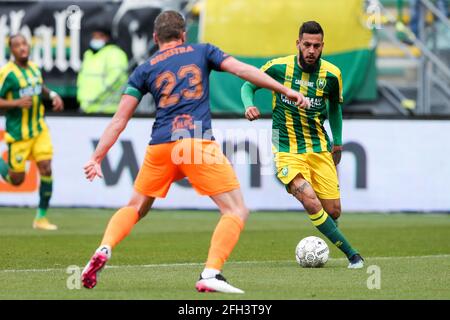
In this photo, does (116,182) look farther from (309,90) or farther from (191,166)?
(191,166)

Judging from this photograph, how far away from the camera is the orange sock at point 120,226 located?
855 cm

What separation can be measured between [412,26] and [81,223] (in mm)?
8130

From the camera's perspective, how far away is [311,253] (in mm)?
10703

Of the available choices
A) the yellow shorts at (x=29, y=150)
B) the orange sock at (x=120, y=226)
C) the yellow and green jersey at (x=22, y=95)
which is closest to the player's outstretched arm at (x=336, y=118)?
the orange sock at (x=120, y=226)

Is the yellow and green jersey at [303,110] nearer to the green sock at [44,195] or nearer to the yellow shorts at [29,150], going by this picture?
the green sock at [44,195]

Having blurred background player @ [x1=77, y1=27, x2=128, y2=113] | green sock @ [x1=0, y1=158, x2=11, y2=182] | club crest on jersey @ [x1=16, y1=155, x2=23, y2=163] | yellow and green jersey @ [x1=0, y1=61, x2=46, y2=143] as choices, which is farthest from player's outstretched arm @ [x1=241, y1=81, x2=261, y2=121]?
blurred background player @ [x1=77, y1=27, x2=128, y2=113]

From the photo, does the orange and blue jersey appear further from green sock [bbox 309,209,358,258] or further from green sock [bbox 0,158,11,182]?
green sock [bbox 0,158,11,182]

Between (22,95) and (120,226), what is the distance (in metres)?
7.81

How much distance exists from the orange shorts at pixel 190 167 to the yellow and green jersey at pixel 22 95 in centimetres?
765

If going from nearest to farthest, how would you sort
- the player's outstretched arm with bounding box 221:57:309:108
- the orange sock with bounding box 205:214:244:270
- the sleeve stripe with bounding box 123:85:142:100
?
1. the player's outstretched arm with bounding box 221:57:309:108
2. the orange sock with bounding box 205:214:244:270
3. the sleeve stripe with bounding box 123:85:142:100

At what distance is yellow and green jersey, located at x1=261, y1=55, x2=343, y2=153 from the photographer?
11070 millimetres

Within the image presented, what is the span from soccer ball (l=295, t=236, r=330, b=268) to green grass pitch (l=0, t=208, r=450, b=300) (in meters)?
0.12
